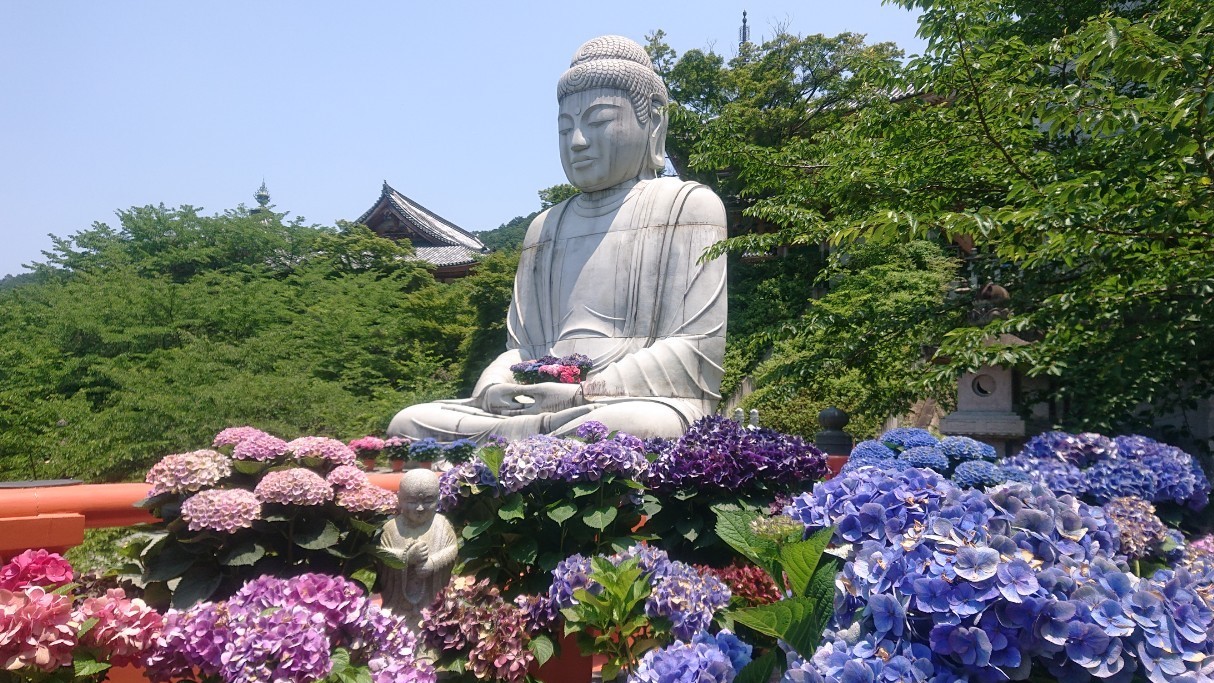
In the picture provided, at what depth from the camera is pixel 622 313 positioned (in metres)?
7.95

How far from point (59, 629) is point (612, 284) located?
6096mm

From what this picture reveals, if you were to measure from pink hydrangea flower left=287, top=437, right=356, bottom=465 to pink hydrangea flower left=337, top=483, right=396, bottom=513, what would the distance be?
0.65 ft

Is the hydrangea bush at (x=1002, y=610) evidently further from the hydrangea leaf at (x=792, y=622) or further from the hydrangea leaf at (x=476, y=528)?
the hydrangea leaf at (x=476, y=528)

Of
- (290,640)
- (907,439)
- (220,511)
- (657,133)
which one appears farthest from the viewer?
(657,133)

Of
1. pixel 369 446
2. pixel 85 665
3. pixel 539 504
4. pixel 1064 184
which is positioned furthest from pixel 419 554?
pixel 369 446

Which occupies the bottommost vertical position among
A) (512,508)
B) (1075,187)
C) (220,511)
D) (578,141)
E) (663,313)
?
(512,508)

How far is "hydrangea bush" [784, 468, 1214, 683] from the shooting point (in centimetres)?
154

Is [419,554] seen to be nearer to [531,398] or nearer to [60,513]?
[60,513]

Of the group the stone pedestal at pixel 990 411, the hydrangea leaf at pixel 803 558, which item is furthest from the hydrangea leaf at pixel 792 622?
the stone pedestal at pixel 990 411

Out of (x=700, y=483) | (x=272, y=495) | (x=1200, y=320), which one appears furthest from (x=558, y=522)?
(x=1200, y=320)

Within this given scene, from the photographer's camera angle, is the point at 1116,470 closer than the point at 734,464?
Yes

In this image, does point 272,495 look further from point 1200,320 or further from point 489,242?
point 489,242

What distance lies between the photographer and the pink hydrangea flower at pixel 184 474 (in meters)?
2.87

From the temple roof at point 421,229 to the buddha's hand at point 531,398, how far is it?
58.7 ft
